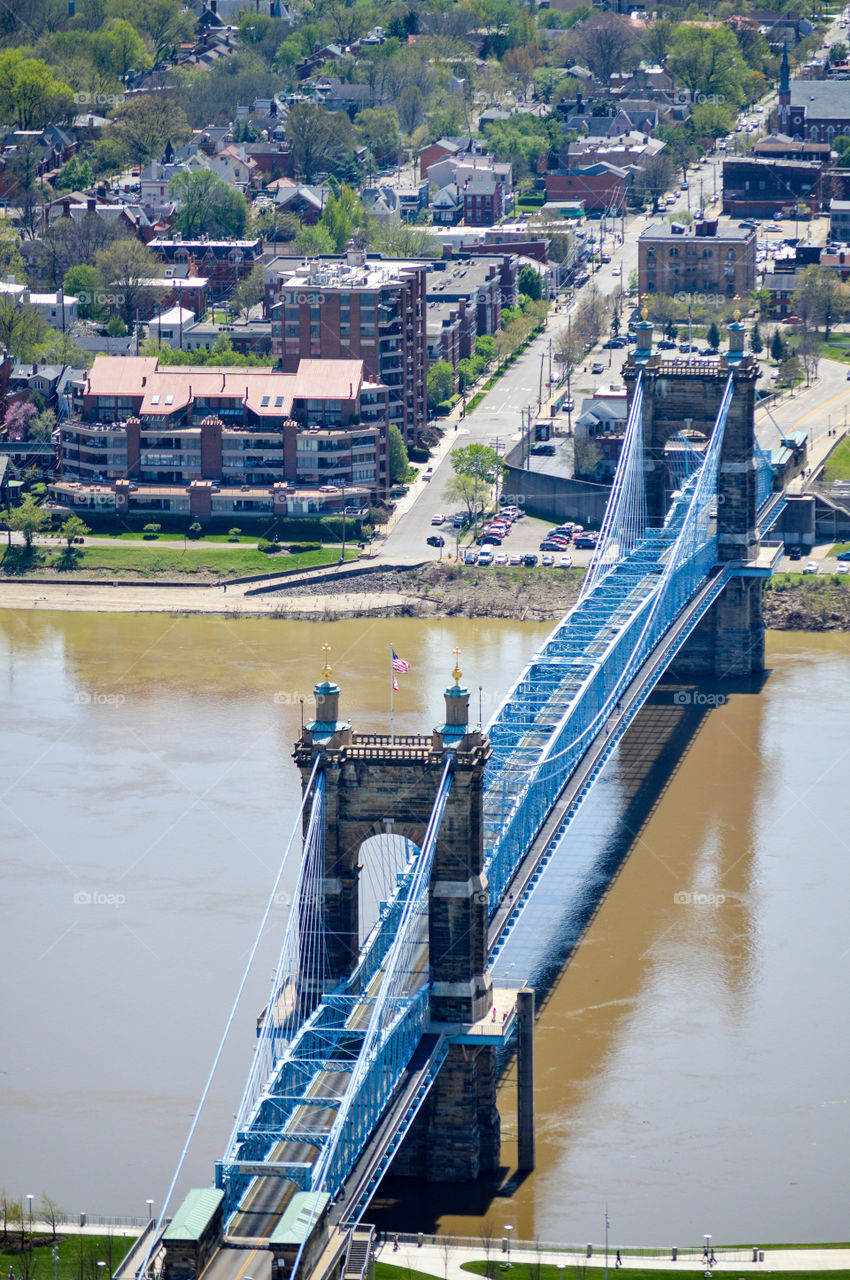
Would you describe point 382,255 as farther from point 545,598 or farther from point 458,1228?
point 458,1228

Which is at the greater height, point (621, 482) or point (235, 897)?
point (621, 482)

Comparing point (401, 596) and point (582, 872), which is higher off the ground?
point (401, 596)

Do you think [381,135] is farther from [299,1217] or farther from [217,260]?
[299,1217]

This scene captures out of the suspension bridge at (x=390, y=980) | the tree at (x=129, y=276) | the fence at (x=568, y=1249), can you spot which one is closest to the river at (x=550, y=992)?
the fence at (x=568, y=1249)

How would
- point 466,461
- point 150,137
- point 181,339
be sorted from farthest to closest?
1. point 150,137
2. point 181,339
3. point 466,461

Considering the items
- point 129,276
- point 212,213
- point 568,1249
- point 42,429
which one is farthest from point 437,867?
point 212,213

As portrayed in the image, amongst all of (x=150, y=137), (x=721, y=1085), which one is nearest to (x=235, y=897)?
(x=721, y=1085)
